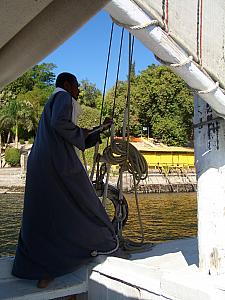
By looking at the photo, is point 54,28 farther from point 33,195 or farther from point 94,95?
point 94,95

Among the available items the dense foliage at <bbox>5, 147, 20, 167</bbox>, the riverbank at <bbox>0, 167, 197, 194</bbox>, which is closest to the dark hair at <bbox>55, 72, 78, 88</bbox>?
the riverbank at <bbox>0, 167, 197, 194</bbox>

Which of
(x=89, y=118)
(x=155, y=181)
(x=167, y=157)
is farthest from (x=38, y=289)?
(x=89, y=118)

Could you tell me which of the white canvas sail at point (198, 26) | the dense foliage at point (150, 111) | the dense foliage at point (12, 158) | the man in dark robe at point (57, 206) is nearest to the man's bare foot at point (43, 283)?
the man in dark robe at point (57, 206)

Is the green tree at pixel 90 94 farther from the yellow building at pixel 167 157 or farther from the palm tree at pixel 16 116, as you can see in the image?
the yellow building at pixel 167 157

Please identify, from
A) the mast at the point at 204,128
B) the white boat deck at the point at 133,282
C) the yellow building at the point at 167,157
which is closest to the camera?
the mast at the point at 204,128

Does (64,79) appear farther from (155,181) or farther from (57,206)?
(155,181)

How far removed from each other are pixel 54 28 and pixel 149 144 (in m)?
43.6

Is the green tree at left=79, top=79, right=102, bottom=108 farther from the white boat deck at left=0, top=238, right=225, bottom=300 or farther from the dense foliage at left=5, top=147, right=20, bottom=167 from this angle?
the white boat deck at left=0, top=238, right=225, bottom=300

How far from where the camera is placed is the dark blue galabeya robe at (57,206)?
123 inches

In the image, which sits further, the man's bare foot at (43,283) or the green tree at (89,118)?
the green tree at (89,118)

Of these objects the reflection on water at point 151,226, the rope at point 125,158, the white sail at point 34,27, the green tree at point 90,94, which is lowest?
the reflection on water at point 151,226

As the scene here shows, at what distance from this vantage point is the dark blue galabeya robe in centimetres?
313

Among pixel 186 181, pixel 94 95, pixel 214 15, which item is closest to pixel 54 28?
pixel 214 15

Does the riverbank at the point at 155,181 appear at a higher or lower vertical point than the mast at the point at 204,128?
higher
